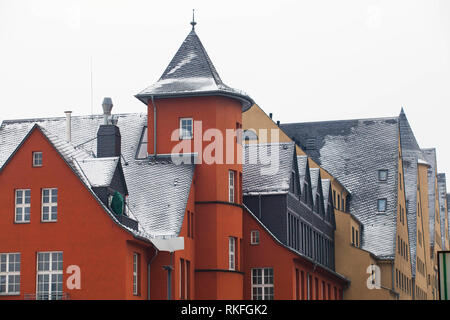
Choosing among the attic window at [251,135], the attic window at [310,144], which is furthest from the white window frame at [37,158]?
the attic window at [310,144]

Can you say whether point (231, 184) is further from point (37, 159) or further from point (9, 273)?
point (9, 273)

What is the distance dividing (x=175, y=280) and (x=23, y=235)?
7.98 meters

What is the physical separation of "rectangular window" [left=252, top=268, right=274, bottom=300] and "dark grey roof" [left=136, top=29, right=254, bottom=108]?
31.9 ft

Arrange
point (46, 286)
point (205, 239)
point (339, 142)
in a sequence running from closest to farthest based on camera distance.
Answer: point (46, 286)
point (205, 239)
point (339, 142)

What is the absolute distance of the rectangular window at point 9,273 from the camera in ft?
161

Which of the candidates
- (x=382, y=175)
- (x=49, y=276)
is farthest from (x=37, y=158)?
(x=382, y=175)

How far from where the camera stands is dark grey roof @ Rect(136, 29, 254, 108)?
58094mm

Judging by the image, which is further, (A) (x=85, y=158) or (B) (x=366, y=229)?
(B) (x=366, y=229)

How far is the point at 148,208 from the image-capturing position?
179ft

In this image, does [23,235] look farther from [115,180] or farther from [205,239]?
[205,239]

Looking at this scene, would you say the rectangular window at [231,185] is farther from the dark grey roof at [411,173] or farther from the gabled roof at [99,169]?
the dark grey roof at [411,173]

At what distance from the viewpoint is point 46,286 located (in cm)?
4894

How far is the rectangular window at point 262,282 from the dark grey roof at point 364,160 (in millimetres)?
27482
